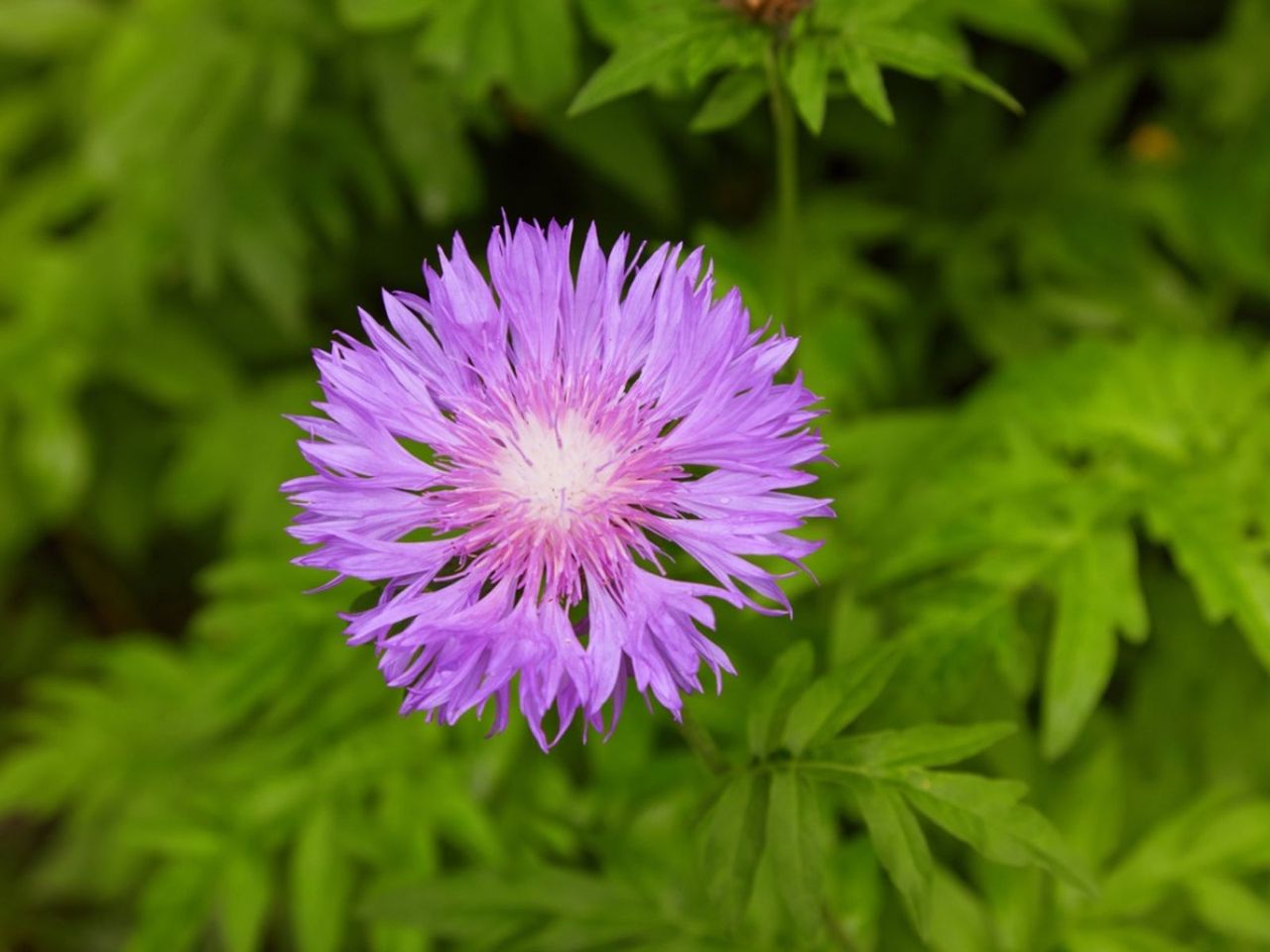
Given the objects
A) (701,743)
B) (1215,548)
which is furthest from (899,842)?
(1215,548)

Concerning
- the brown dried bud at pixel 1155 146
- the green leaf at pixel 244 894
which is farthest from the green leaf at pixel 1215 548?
the green leaf at pixel 244 894

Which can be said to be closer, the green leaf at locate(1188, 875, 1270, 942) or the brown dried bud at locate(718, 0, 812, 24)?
the brown dried bud at locate(718, 0, 812, 24)

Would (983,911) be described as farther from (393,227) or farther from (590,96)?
(393,227)

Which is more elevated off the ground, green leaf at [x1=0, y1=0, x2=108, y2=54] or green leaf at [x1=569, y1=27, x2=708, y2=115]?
green leaf at [x1=0, y1=0, x2=108, y2=54]

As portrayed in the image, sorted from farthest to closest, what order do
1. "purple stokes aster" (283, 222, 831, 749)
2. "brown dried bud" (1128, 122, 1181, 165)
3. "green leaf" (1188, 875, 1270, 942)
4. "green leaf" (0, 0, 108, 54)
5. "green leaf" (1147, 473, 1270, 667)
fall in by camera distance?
"green leaf" (0, 0, 108, 54) < "brown dried bud" (1128, 122, 1181, 165) < "green leaf" (1188, 875, 1270, 942) < "green leaf" (1147, 473, 1270, 667) < "purple stokes aster" (283, 222, 831, 749)

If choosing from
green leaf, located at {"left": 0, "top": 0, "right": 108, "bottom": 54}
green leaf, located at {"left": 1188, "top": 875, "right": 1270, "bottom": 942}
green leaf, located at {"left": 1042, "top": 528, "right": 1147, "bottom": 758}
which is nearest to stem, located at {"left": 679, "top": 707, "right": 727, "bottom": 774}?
green leaf, located at {"left": 1042, "top": 528, "right": 1147, "bottom": 758}

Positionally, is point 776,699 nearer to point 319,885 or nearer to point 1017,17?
point 319,885

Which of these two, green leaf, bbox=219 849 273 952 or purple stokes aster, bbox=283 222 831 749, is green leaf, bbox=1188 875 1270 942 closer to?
purple stokes aster, bbox=283 222 831 749
